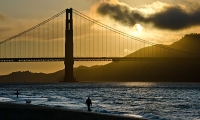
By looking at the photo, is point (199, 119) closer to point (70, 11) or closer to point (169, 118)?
point (169, 118)

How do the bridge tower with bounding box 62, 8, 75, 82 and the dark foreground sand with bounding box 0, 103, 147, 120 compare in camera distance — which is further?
the bridge tower with bounding box 62, 8, 75, 82

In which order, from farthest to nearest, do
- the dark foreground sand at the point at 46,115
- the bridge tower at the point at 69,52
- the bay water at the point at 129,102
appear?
the bridge tower at the point at 69,52 < the bay water at the point at 129,102 < the dark foreground sand at the point at 46,115

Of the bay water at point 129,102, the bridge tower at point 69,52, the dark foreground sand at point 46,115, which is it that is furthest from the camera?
the bridge tower at point 69,52

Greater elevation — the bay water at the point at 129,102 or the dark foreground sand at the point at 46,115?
the dark foreground sand at the point at 46,115

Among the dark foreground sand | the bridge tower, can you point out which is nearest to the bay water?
the dark foreground sand

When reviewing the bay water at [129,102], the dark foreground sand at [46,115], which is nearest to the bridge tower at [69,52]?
the bay water at [129,102]

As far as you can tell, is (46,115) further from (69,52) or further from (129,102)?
(69,52)

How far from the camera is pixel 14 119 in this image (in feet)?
55.7

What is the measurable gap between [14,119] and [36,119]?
915 mm

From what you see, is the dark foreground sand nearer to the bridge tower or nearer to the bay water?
the bay water

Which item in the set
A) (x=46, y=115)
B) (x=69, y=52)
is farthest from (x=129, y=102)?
(x=69, y=52)

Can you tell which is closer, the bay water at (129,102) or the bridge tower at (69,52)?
the bay water at (129,102)

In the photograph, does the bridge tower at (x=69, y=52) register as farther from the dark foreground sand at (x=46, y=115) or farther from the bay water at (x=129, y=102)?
the dark foreground sand at (x=46, y=115)

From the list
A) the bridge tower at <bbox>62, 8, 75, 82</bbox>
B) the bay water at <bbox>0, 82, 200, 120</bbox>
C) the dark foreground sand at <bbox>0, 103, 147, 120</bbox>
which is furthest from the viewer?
the bridge tower at <bbox>62, 8, 75, 82</bbox>
